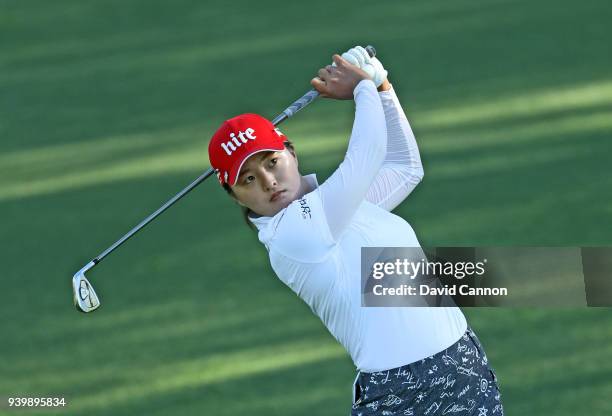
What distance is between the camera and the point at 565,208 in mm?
5957

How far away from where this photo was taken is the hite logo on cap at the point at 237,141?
358cm

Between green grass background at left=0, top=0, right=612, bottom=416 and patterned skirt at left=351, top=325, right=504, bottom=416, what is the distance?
4.26ft

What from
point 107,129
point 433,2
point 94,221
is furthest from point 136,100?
point 433,2

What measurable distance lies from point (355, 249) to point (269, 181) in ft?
0.92

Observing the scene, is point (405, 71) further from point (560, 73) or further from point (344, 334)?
point (344, 334)

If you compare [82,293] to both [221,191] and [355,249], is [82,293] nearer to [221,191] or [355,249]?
[355,249]

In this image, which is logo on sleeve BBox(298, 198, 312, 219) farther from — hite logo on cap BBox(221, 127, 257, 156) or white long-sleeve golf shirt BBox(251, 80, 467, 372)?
hite logo on cap BBox(221, 127, 257, 156)

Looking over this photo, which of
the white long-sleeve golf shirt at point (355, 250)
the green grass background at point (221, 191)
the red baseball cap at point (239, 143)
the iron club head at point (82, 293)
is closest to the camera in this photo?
the white long-sleeve golf shirt at point (355, 250)

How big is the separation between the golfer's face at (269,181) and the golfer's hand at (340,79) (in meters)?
0.22

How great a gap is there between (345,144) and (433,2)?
4.97 ft

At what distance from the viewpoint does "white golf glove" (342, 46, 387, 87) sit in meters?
3.73

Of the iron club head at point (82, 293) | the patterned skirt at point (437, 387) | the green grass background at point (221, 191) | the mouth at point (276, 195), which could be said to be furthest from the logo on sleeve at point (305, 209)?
the green grass background at point (221, 191)

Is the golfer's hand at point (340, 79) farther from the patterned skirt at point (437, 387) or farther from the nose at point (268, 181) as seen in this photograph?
the patterned skirt at point (437, 387)

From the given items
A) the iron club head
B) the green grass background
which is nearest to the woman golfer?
the iron club head
